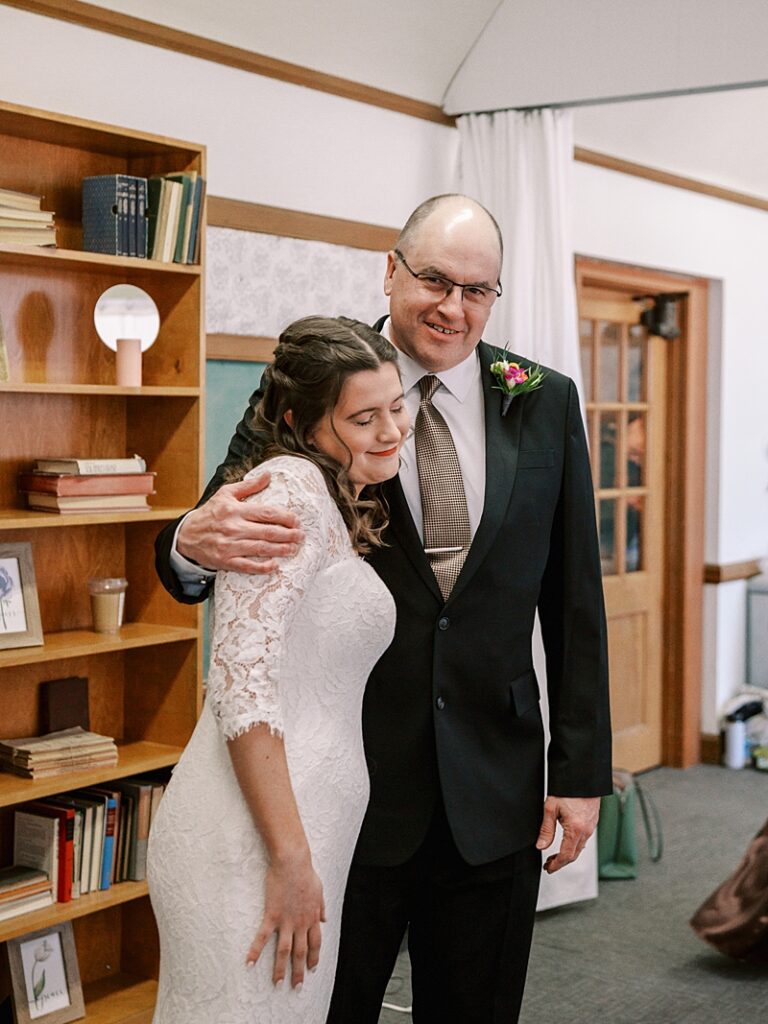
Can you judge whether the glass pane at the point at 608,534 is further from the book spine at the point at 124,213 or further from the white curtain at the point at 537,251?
the book spine at the point at 124,213

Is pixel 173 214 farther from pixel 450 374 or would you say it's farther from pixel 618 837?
pixel 618 837

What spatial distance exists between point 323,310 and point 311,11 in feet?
2.78

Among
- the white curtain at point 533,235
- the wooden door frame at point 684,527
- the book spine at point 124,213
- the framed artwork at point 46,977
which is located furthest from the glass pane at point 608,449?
the framed artwork at point 46,977

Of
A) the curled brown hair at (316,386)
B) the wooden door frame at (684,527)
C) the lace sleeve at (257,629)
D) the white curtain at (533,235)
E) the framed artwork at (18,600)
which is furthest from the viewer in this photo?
the wooden door frame at (684,527)

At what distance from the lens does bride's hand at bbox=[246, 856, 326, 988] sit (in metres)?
1.64

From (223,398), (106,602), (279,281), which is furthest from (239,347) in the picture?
(106,602)

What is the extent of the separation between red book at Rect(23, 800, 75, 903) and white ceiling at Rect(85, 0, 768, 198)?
6.47 feet

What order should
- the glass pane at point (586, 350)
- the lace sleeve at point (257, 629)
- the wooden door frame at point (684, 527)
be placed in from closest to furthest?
the lace sleeve at point (257, 629), the glass pane at point (586, 350), the wooden door frame at point (684, 527)

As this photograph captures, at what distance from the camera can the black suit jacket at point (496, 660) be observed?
2.02 metres

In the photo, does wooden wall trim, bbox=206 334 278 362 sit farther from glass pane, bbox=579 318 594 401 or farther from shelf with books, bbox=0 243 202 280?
glass pane, bbox=579 318 594 401

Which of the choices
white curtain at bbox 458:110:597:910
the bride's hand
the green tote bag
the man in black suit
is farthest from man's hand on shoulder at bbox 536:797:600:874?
the green tote bag

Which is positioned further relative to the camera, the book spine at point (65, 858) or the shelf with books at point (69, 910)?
the book spine at point (65, 858)

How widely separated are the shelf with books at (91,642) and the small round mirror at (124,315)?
71 cm

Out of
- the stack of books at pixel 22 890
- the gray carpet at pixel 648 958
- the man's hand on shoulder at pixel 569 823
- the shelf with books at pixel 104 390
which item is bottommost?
the gray carpet at pixel 648 958
